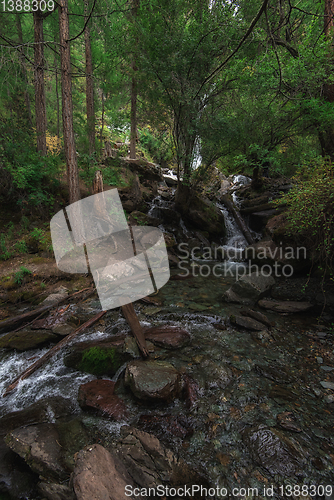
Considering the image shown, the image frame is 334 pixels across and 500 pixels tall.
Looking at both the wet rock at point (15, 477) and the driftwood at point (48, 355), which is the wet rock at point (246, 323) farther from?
the wet rock at point (15, 477)

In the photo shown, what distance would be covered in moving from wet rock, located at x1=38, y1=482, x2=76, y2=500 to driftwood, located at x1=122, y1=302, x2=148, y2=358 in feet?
6.81

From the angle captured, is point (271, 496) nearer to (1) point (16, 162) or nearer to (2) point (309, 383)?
(2) point (309, 383)

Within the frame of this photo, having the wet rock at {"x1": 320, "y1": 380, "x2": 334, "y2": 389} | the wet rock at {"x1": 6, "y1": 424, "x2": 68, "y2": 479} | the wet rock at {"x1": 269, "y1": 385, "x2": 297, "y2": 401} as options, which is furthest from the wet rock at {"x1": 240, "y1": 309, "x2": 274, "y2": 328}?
the wet rock at {"x1": 6, "y1": 424, "x2": 68, "y2": 479}

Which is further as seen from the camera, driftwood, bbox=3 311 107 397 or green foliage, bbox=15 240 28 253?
green foliage, bbox=15 240 28 253

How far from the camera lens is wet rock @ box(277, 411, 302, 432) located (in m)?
2.88

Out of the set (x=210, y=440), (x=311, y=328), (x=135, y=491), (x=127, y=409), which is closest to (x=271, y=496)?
(x=210, y=440)

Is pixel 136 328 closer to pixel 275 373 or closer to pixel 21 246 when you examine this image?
pixel 275 373

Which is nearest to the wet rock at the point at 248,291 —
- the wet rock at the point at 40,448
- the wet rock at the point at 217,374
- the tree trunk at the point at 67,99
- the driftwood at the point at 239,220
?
the wet rock at the point at 217,374

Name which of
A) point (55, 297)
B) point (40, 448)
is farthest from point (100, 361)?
point (55, 297)

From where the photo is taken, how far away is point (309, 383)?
3.65 m

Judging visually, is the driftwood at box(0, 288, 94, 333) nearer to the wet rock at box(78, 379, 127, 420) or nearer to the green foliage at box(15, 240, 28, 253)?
the wet rock at box(78, 379, 127, 420)

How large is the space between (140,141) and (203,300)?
19.6 m

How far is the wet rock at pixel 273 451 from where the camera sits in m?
2.44

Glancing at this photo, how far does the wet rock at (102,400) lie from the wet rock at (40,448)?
1.81ft
